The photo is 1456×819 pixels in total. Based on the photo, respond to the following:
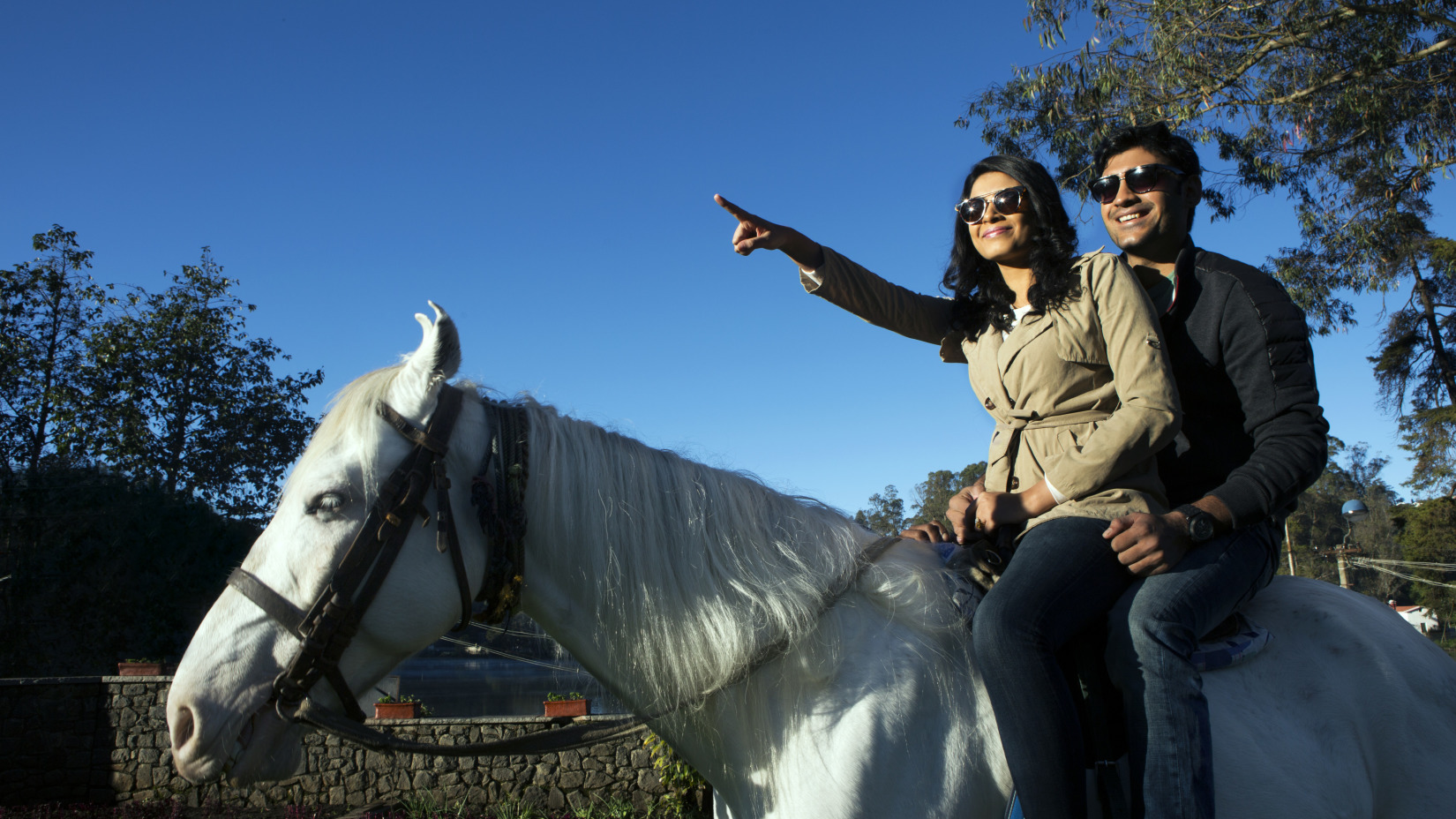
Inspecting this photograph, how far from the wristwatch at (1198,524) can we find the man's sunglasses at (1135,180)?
Answer: 111 cm

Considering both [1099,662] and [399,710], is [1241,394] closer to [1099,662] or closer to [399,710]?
[1099,662]

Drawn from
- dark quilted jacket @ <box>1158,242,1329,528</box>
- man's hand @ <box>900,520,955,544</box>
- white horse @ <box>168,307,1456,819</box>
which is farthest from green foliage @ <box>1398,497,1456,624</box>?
man's hand @ <box>900,520,955,544</box>

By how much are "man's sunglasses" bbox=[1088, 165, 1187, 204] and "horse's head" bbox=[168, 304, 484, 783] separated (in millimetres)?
1986

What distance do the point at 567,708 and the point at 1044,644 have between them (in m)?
7.16

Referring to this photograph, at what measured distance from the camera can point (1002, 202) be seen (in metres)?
2.13

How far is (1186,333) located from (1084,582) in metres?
0.84

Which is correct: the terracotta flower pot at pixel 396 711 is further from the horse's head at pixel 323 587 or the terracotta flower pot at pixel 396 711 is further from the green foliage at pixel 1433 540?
the green foliage at pixel 1433 540

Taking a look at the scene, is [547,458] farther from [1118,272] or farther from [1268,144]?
[1268,144]

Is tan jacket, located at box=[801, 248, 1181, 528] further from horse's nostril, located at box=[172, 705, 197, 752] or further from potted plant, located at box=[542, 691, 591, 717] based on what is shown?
potted plant, located at box=[542, 691, 591, 717]

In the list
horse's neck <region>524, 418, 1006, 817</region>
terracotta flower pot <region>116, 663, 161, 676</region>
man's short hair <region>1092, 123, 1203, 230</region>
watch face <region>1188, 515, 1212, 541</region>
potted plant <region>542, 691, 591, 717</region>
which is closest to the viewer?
horse's neck <region>524, 418, 1006, 817</region>

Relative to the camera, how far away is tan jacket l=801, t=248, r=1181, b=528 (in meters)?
1.73

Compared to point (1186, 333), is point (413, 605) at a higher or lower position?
lower

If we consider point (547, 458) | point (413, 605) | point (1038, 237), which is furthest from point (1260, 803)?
point (413, 605)

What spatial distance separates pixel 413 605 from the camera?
1625 mm
